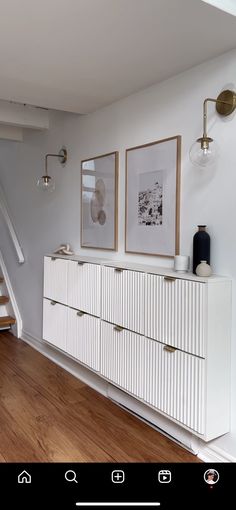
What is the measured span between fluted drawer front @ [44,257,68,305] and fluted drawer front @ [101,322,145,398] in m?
0.63

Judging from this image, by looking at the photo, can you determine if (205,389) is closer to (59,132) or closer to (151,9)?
(151,9)

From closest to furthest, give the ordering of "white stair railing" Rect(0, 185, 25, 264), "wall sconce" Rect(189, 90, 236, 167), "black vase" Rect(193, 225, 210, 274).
Result: "wall sconce" Rect(189, 90, 236, 167)
"black vase" Rect(193, 225, 210, 274)
"white stair railing" Rect(0, 185, 25, 264)

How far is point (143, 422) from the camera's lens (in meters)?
2.32

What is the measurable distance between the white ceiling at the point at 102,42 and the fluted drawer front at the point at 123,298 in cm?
118

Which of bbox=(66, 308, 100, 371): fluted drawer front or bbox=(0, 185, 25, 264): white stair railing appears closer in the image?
bbox=(66, 308, 100, 371): fluted drawer front

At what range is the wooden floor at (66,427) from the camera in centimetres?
197

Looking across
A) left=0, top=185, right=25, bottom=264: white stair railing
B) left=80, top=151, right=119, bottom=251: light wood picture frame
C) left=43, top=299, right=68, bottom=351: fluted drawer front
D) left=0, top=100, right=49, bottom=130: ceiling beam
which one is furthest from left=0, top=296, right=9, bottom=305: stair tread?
left=0, top=100, right=49, bottom=130: ceiling beam

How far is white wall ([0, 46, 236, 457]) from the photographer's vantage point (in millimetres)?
1845

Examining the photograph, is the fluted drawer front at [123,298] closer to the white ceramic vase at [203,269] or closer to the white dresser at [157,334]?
the white dresser at [157,334]

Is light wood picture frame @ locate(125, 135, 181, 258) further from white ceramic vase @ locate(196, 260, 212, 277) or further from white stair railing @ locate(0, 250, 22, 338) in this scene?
white stair railing @ locate(0, 250, 22, 338)

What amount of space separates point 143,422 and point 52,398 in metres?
0.72
